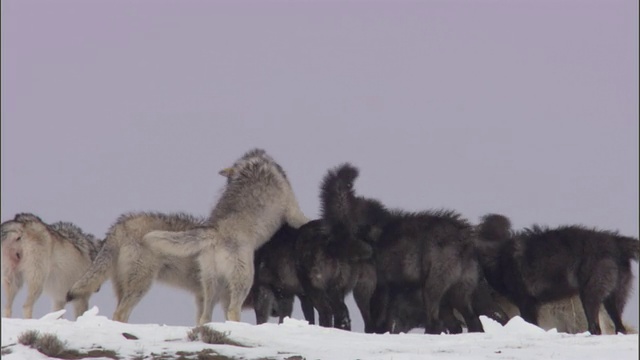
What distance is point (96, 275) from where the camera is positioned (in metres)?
17.8

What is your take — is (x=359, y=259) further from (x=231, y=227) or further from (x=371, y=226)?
(x=231, y=227)

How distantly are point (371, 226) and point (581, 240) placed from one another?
131 inches

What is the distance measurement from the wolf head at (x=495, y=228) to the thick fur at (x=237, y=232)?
301cm

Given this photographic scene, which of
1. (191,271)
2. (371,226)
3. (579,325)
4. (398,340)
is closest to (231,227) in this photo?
(191,271)

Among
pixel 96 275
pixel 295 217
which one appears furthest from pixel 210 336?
pixel 295 217

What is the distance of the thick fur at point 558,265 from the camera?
17.5 m

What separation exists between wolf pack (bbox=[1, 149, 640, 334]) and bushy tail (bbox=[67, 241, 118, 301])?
2 cm

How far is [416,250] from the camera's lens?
1809 centimetres

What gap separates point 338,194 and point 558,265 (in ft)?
→ 12.1

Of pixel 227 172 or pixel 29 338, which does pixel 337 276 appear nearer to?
pixel 227 172

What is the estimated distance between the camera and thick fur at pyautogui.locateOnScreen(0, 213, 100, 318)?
696 inches

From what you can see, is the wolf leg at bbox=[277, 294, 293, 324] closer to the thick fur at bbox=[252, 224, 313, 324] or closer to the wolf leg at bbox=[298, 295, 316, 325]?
the thick fur at bbox=[252, 224, 313, 324]

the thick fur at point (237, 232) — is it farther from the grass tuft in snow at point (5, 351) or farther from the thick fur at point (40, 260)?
the grass tuft in snow at point (5, 351)

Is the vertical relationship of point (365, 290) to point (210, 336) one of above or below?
above
